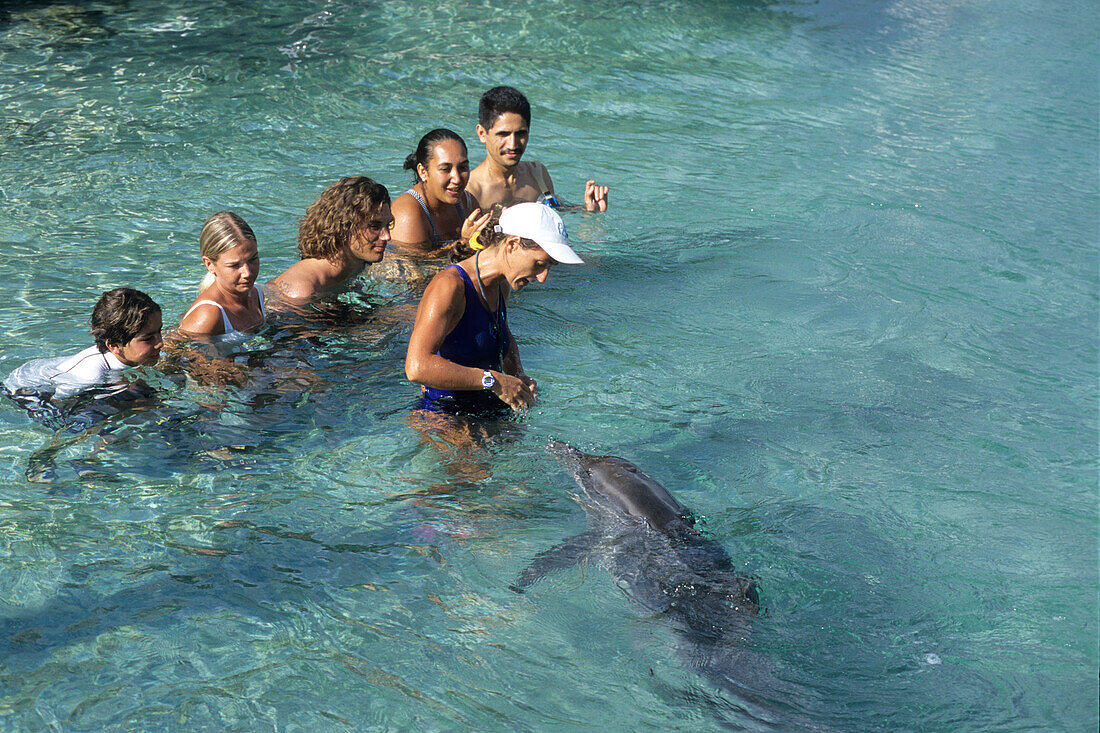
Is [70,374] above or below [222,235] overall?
below

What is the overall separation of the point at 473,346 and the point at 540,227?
86 centimetres

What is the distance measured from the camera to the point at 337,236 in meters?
6.27

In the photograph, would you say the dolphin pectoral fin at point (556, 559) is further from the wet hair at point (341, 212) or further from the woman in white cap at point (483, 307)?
the wet hair at point (341, 212)

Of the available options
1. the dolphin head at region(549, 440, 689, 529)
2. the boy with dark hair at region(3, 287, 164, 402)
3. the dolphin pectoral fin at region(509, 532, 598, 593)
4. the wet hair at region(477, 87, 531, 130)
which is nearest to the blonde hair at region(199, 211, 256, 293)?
the boy with dark hair at region(3, 287, 164, 402)

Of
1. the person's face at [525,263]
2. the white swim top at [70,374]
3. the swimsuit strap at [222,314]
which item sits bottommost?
the white swim top at [70,374]

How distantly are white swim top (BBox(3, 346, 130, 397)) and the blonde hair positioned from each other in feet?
2.75

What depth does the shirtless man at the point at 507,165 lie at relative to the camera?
7.76 metres

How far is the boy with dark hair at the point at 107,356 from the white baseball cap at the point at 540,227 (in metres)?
2.01

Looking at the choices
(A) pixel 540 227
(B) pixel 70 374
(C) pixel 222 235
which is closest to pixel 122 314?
(B) pixel 70 374

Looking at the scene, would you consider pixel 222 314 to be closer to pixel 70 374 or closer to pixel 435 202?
pixel 70 374

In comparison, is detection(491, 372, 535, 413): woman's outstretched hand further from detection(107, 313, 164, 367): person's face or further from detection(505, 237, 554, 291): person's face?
detection(107, 313, 164, 367): person's face

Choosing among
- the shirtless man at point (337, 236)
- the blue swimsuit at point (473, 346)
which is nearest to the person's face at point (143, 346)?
the shirtless man at point (337, 236)

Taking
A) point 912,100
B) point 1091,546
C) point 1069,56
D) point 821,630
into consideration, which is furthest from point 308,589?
point 1069,56

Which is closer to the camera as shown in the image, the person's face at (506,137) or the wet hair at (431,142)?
the wet hair at (431,142)
